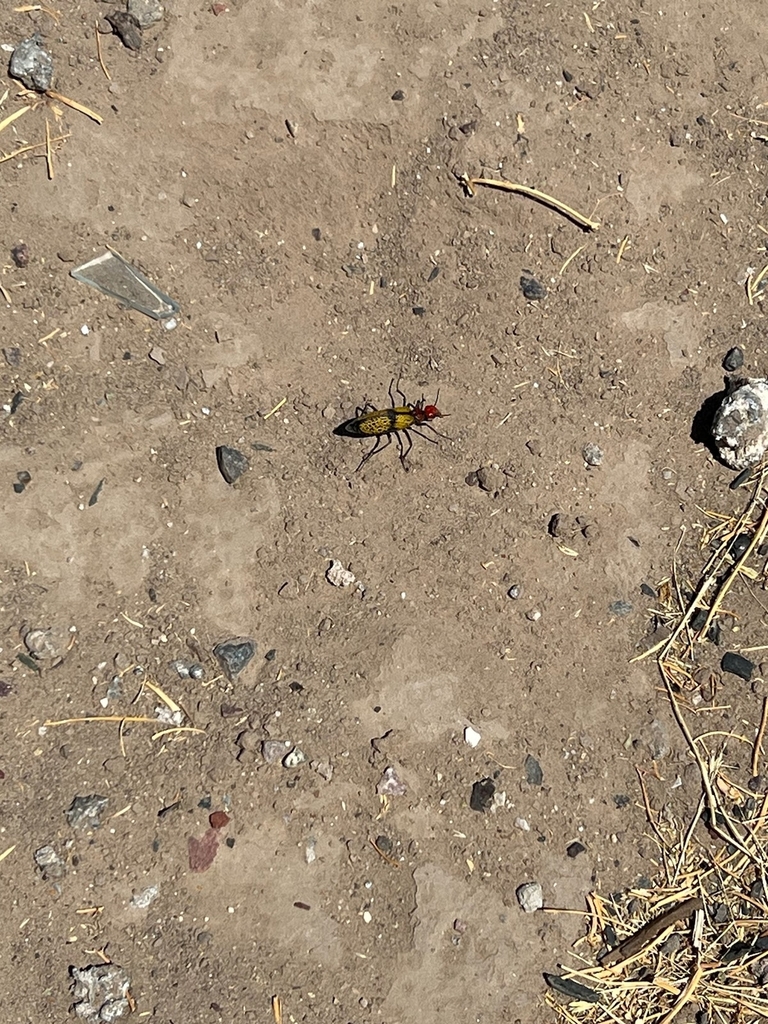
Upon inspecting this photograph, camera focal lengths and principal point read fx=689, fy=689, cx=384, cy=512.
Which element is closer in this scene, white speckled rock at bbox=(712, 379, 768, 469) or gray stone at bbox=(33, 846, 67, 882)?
gray stone at bbox=(33, 846, 67, 882)

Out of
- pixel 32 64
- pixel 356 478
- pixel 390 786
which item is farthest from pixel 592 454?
pixel 32 64

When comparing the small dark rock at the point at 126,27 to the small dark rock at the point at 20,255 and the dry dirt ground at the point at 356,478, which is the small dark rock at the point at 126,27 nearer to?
the dry dirt ground at the point at 356,478

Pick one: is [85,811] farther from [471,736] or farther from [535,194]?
[535,194]

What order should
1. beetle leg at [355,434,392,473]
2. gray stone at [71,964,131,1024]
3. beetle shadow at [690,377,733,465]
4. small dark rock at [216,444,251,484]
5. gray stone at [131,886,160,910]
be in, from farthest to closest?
1. beetle shadow at [690,377,733,465]
2. beetle leg at [355,434,392,473]
3. small dark rock at [216,444,251,484]
4. gray stone at [131,886,160,910]
5. gray stone at [71,964,131,1024]

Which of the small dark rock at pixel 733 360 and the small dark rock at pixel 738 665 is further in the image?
the small dark rock at pixel 733 360

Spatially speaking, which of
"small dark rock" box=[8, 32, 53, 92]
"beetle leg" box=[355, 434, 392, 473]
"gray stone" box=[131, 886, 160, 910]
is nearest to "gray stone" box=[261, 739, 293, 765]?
"gray stone" box=[131, 886, 160, 910]

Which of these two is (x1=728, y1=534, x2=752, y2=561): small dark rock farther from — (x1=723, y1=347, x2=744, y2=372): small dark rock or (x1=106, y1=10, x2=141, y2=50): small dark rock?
(x1=106, y1=10, x2=141, y2=50): small dark rock

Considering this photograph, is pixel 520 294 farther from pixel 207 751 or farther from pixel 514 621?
pixel 207 751

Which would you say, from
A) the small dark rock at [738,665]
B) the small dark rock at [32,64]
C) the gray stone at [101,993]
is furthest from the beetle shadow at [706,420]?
the gray stone at [101,993]
